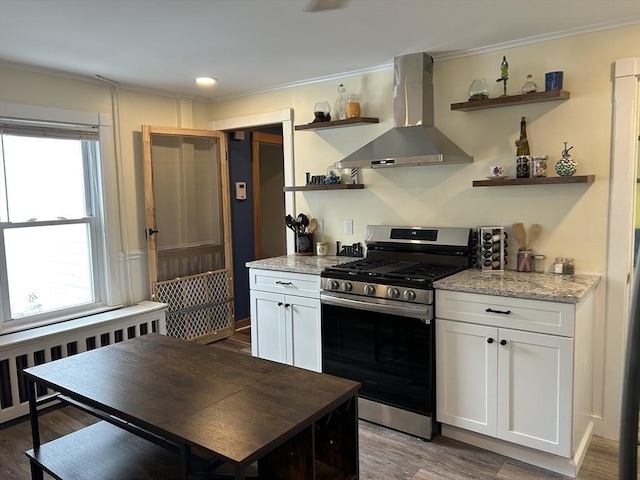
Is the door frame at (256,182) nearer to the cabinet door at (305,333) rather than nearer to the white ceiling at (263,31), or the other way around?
the white ceiling at (263,31)

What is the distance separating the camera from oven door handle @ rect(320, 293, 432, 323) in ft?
8.86

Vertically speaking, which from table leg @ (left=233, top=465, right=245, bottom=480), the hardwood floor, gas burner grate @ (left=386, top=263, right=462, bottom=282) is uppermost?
gas burner grate @ (left=386, top=263, right=462, bottom=282)

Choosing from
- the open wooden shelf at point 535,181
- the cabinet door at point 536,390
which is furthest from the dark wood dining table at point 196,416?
the open wooden shelf at point 535,181

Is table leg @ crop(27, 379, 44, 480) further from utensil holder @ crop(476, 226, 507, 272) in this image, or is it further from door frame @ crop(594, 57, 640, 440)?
door frame @ crop(594, 57, 640, 440)

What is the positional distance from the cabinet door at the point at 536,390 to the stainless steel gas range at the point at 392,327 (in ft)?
1.33

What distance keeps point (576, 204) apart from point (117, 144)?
132 inches

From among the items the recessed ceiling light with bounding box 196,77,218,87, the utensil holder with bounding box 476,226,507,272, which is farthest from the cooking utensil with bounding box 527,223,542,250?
the recessed ceiling light with bounding box 196,77,218,87

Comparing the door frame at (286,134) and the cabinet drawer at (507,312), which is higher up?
the door frame at (286,134)

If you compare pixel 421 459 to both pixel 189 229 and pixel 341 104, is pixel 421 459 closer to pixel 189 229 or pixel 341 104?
pixel 341 104

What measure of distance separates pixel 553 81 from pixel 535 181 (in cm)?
57

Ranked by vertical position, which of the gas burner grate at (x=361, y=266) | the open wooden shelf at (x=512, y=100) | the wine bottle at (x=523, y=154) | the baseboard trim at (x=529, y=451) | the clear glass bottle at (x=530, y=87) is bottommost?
the baseboard trim at (x=529, y=451)

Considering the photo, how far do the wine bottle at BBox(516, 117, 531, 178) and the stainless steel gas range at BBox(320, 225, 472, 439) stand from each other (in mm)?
500

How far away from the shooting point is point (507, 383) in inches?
98.7

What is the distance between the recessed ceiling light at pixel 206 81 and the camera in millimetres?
3719
